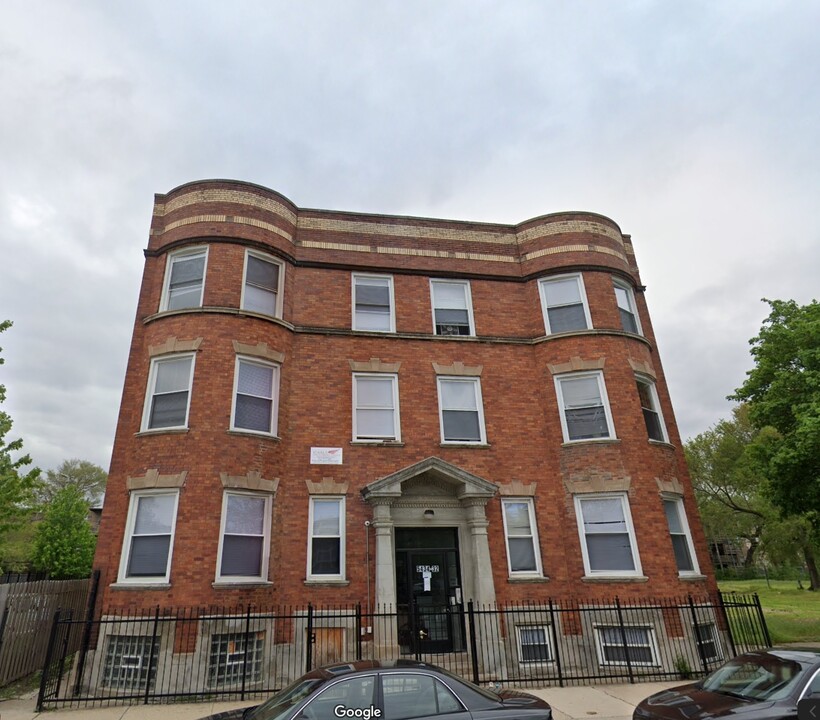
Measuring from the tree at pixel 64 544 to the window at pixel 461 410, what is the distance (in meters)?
15.7

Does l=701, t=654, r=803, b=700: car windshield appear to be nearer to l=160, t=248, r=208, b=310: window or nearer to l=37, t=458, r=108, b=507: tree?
l=160, t=248, r=208, b=310: window

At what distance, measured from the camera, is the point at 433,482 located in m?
13.4

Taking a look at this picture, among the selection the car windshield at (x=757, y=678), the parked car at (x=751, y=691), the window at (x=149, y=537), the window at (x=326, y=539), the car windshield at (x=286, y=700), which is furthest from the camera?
the window at (x=326, y=539)

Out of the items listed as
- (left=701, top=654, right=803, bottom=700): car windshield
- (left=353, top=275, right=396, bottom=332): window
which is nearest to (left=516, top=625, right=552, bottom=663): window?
(left=701, top=654, right=803, bottom=700): car windshield

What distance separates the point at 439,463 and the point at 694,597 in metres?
7.02

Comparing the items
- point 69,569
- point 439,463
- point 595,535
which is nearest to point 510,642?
point 595,535

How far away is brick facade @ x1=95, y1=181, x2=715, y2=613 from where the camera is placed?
12.1 metres

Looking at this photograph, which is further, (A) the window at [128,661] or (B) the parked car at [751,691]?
(A) the window at [128,661]

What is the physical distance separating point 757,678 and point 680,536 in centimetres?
791

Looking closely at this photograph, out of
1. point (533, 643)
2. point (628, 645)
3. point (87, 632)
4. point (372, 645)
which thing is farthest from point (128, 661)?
point (628, 645)

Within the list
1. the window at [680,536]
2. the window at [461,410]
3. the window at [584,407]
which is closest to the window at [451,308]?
the window at [461,410]

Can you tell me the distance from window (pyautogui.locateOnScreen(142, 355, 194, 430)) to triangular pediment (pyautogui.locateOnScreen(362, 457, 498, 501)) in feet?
15.8

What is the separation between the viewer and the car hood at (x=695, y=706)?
5.88 metres

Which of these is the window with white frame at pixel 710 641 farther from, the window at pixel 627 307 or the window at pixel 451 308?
the window at pixel 451 308
